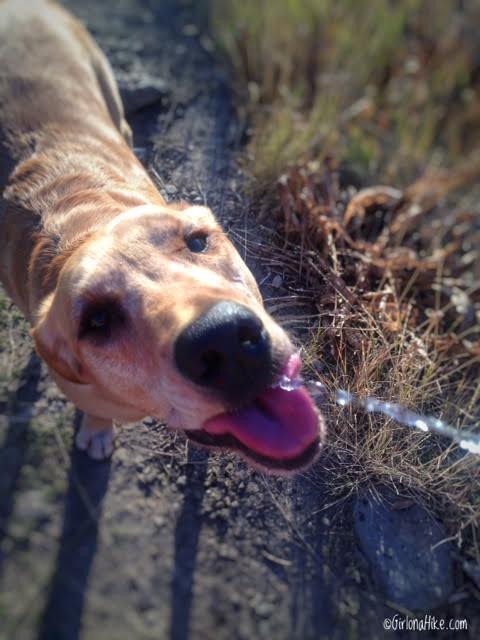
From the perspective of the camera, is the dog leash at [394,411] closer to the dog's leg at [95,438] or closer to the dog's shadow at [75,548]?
the dog's leg at [95,438]

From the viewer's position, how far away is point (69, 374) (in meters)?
2.30

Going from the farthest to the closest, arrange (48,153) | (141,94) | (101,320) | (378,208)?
1. (141,94)
2. (378,208)
3. (48,153)
4. (101,320)

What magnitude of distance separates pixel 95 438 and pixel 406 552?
1.74 meters

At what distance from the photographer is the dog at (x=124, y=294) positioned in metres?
1.76

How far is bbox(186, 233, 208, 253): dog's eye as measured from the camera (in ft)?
7.41

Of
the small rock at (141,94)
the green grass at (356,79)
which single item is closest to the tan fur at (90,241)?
the small rock at (141,94)

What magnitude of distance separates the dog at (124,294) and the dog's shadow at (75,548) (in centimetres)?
13

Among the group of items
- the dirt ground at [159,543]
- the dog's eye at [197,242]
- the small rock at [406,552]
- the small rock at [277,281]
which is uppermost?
the dog's eye at [197,242]

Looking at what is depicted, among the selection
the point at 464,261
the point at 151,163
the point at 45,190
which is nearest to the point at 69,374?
the point at 45,190

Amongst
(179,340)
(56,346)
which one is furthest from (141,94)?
(179,340)

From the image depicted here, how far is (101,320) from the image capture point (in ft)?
6.72

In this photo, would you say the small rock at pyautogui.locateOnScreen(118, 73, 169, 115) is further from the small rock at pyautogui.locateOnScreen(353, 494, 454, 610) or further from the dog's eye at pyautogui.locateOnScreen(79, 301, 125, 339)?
the small rock at pyautogui.locateOnScreen(353, 494, 454, 610)

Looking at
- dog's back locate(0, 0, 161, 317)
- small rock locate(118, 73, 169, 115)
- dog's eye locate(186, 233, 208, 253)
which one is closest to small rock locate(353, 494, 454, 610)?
dog's eye locate(186, 233, 208, 253)

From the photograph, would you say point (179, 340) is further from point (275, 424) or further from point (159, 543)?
point (159, 543)
